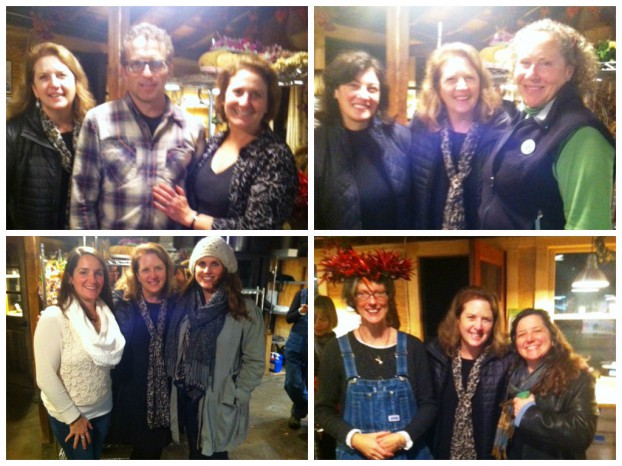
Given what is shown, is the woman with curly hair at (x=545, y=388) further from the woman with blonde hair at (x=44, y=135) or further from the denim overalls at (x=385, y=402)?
the woman with blonde hair at (x=44, y=135)

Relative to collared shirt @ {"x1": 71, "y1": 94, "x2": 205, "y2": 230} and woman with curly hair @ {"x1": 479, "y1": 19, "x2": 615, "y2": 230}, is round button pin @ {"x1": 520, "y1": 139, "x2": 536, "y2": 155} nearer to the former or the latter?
woman with curly hair @ {"x1": 479, "y1": 19, "x2": 615, "y2": 230}

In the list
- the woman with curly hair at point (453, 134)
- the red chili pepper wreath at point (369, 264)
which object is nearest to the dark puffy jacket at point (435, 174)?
the woman with curly hair at point (453, 134)

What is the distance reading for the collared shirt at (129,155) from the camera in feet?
6.01

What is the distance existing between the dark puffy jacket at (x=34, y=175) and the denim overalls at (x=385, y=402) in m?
0.99

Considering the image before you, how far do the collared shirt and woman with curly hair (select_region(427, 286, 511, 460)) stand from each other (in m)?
0.92

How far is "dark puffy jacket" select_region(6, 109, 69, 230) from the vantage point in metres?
1.85

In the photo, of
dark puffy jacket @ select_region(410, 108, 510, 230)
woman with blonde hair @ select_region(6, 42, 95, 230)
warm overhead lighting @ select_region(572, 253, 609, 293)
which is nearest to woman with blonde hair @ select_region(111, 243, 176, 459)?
woman with blonde hair @ select_region(6, 42, 95, 230)

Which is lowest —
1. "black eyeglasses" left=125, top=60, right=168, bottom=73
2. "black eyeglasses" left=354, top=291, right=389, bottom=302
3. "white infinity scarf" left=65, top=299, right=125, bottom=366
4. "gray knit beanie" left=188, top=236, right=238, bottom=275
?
"white infinity scarf" left=65, top=299, right=125, bottom=366

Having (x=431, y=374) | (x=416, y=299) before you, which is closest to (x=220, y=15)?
(x=416, y=299)

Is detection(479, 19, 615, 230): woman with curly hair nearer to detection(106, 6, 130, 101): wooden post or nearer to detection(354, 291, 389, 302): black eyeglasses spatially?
detection(354, 291, 389, 302): black eyeglasses

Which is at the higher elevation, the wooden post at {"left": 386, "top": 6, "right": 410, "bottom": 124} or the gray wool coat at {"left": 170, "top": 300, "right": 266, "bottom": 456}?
the wooden post at {"left": 386, "top": 6, "right": 410, "bottom": 124}

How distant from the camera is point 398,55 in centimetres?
181
